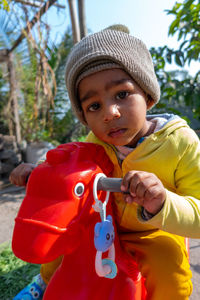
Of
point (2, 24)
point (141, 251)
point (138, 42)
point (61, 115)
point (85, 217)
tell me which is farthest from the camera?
point (61, 115)

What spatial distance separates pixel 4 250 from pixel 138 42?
1.54 meters

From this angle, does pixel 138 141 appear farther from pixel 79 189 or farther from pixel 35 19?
pixel 35 19

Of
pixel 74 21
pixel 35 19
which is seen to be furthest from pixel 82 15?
pixel 35 19

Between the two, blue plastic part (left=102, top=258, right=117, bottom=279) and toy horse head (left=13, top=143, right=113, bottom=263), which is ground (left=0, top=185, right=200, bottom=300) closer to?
blue plastic part (left=102, top=258, right=117, bottom=279)

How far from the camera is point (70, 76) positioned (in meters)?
0.96

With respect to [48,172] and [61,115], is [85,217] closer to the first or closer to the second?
[48,172]

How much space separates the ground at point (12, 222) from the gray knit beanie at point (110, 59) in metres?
1.00

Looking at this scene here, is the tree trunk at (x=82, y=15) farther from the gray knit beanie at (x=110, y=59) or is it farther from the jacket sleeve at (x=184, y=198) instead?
the jacket sleeve at (x=184, y=198)

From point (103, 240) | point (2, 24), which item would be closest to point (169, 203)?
point (103, 240)

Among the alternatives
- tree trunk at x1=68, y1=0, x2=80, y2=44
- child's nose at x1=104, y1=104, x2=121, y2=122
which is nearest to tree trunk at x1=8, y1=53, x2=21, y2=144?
tree trunk at x1=68, y1=0, x2=80, y2=44

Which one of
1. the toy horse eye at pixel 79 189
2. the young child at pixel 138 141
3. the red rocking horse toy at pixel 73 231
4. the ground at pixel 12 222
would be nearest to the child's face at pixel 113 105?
the young child at pixel 138 141

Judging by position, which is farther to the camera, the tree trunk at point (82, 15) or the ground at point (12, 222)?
the tree trunk at point (82, 15)

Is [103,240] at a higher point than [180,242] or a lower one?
higher

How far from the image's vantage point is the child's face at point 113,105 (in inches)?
33.5
